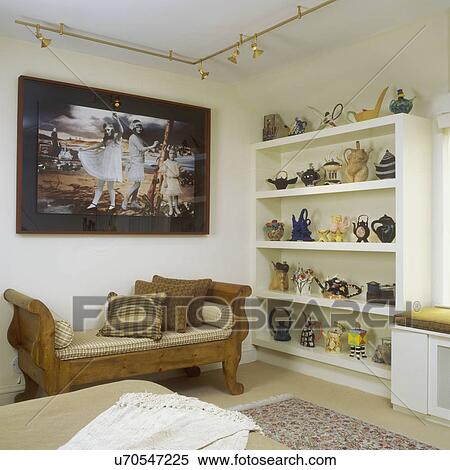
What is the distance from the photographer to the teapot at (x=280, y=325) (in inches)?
179

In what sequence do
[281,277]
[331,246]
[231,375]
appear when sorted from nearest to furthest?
→ [231,375] < [331,246] < [281,277]

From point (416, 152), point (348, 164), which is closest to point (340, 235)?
point (348, 164)

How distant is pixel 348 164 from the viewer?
3.98 m

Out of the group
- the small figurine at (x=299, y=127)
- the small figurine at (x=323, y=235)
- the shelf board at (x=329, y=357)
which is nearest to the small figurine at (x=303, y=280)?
the small figurine at (x=323, y=235)

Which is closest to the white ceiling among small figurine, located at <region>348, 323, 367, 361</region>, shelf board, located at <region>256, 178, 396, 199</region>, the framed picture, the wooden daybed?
the framed picture

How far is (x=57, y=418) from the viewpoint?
1.73 meters

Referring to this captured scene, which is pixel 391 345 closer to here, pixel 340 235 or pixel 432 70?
pixel 340 235

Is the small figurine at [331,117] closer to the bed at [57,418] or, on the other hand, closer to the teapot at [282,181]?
the teapot at [282,181]

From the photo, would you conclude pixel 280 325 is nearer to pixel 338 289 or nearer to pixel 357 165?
pixel 338 289

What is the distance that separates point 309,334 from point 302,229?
889 mm

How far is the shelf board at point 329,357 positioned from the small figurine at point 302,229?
0.91 meters

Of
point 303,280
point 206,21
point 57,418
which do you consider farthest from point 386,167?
point 57,418

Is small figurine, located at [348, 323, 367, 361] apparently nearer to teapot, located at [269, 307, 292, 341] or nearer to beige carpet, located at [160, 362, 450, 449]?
beige carpet, located at [160, 362, 450, 449]

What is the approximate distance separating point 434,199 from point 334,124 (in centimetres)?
104
